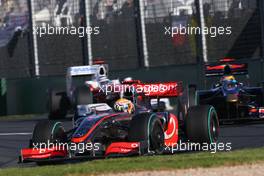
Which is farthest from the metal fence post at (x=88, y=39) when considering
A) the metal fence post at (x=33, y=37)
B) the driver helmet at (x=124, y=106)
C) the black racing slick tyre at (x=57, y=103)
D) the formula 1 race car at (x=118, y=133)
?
the driver helmet at (x=124, y=106)

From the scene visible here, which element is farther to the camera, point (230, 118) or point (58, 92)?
point (58, 92)

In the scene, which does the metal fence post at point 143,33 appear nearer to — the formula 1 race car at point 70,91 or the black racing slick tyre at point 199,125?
the formula 1 race car at point 70,91

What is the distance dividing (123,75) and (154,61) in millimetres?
1361

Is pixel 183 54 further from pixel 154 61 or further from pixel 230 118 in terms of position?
pixel 230 118

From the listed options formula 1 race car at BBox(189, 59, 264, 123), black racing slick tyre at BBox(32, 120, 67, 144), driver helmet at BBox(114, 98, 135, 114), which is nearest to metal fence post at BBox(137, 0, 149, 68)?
formula 1 race car at BBox(189, 59, 264, 123)

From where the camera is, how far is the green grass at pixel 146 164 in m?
9.92

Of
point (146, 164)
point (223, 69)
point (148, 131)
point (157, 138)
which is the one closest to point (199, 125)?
point (157, 138)

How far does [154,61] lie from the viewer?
2598 cm

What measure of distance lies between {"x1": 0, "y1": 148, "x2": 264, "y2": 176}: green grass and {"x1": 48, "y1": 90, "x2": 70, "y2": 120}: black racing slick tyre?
11.6 m

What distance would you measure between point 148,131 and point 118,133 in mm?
867

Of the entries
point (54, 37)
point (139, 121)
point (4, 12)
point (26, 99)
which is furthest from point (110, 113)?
point (4, 12)

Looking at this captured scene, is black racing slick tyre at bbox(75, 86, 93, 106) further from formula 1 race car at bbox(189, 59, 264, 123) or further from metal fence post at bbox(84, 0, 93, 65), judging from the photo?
metal fence post at bbox(84, 0, 93, 65)

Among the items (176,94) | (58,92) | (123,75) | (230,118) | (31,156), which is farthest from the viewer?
(123,75)

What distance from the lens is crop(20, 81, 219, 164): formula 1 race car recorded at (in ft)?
38.5
